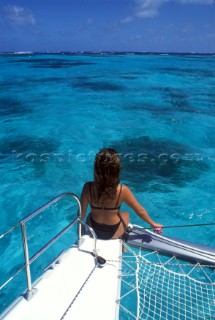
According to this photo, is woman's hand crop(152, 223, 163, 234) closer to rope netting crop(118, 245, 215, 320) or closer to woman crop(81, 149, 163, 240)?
woman crop(81, 149, 163, 240)

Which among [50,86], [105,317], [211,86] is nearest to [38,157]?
[105,317]

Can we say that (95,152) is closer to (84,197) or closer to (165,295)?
(165,295)

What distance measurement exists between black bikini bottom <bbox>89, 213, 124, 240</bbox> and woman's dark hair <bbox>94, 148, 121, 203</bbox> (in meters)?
0.56

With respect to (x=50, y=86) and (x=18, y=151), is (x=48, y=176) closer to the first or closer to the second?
(x=18, y=151)

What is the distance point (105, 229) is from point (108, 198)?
0.55 metres

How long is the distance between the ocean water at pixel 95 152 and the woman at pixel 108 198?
2483mm

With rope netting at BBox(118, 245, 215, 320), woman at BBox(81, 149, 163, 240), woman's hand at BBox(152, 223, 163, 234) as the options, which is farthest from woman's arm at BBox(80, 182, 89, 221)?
woman's hand at BBox(152, 223, 163, 234)

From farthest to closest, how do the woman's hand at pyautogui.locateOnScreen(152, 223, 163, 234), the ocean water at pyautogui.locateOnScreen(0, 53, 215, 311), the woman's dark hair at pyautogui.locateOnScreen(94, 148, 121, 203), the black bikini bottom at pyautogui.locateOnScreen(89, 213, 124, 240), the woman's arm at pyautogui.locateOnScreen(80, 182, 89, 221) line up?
the ocean water at pyautogui.locateOnScreen(0, 53, 215, 311), the woman's hand at pyautogui.locateOnScreen(152, 223, 163, 234), the black bikini bottom at pyautogui.locateOnScreen(89, 213, 124, 240), the woman's arm at pyautogui.locateOnScreen(80, 182, 89, 221), the woman's dark hair at pyautogui.locateOnScreen(94, 148, 121, 203)

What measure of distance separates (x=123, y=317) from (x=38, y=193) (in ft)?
13.6

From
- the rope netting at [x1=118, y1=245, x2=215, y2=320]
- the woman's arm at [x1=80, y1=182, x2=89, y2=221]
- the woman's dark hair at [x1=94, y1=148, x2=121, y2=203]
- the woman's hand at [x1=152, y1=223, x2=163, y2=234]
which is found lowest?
the rope netting at [x1=118, y1=245, x2=215, y2=320]

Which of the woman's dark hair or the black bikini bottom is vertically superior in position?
the woman's dark hair

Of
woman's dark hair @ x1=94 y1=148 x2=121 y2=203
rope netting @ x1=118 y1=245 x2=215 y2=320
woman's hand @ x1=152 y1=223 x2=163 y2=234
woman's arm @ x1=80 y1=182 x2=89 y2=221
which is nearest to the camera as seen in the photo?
woman's dark hair @ x1=94 y1=148 x2=121 y2=203

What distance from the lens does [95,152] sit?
996cm

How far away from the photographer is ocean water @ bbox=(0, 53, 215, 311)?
20.4 feet
